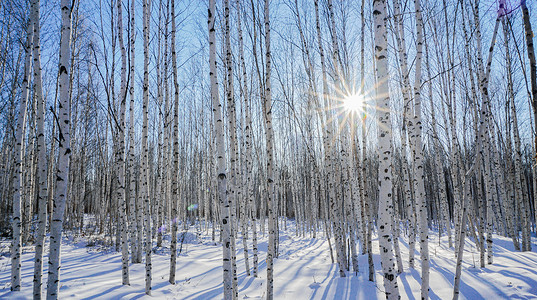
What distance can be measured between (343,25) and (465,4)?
3.44m

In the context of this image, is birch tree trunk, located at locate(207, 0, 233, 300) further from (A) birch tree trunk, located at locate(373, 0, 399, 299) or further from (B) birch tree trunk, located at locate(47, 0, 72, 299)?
(A) birch tree trunk, located at locate(373, 0, 399, 299)

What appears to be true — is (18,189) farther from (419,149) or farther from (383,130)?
(419,149)

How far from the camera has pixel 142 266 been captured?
22.3 feet

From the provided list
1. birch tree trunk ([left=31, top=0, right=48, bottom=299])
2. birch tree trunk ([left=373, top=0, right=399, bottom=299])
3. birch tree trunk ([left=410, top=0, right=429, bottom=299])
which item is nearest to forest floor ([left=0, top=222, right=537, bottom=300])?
birch tree trunk ([left=31, top=0, right=48, bottom=299])

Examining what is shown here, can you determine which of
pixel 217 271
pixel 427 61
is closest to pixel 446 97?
pixel 427 61

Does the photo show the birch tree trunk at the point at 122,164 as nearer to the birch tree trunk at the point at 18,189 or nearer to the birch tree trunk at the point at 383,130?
the birch tree trunk at the point at 18,189

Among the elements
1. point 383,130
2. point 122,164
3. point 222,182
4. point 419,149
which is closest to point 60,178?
point 222,182

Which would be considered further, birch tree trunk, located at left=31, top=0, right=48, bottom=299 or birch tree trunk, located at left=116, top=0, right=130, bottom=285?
birch tree trunk, located at left=116, top=0, right=130, bottom=285

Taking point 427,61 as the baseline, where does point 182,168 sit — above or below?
below

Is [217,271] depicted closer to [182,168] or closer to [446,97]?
[446,97]

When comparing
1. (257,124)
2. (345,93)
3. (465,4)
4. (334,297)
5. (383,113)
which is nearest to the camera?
(383,113)

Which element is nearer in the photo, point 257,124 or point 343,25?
point 343,25

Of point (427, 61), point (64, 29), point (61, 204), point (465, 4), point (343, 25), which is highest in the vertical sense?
point (465, 4)

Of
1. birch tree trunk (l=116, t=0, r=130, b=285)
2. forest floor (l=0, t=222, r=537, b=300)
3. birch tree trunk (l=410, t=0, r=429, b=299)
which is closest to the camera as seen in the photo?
birch tree trunk (l=410, t=0, r=429, b=299)
